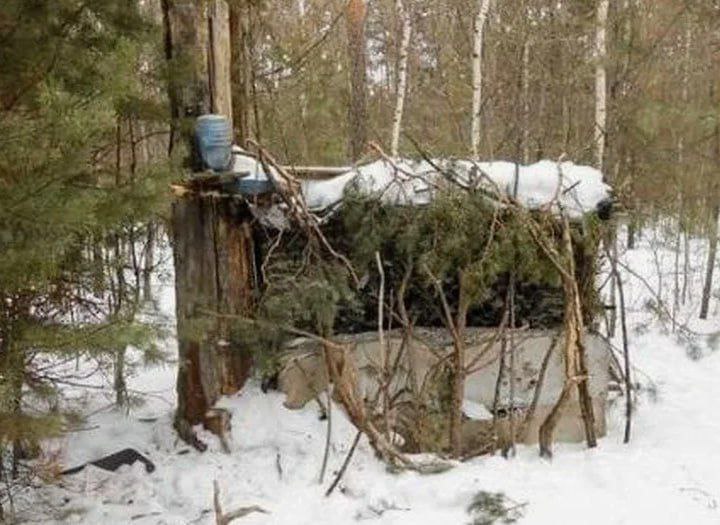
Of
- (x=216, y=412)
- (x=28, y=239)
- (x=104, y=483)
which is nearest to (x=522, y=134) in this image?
(x=216, y=412)

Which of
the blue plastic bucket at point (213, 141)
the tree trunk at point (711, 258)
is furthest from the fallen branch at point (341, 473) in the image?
the tree trunk at point (711, 258)

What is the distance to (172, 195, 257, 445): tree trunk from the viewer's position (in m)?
5.89

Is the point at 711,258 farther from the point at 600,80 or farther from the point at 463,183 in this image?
the point at 463,183

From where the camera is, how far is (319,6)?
1536 centimetres

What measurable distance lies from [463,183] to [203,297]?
2.21 metres

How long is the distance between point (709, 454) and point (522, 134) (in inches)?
304

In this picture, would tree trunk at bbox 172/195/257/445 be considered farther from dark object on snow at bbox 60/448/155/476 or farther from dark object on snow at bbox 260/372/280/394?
dark object on snow at bbox 60/448/155/476

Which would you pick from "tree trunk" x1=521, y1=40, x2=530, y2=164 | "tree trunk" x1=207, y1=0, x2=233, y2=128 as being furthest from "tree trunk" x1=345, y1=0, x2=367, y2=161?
"tree trunk" x1=207, y1=0, x2=233, y2=128

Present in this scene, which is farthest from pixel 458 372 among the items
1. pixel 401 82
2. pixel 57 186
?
pixel 401 82

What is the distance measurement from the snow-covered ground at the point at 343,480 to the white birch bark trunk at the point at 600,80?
411 cm

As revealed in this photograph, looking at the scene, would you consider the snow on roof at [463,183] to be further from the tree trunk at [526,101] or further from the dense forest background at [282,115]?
the tree trunk at [526,101]

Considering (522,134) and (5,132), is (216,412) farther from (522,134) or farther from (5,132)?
(522,134)

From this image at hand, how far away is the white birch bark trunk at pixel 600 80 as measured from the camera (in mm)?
9617

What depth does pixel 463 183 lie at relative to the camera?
19.1 feet
